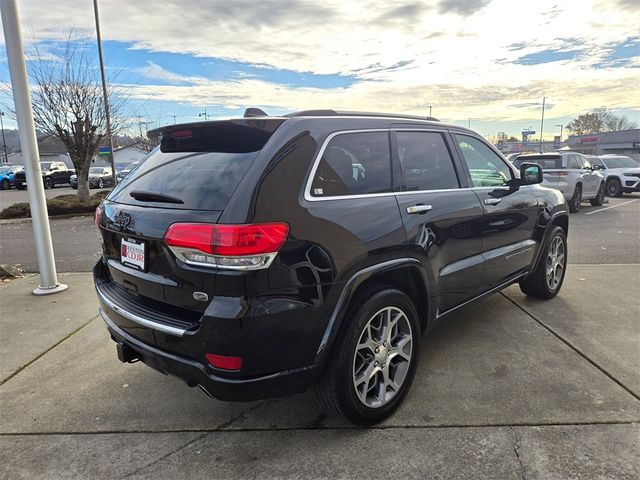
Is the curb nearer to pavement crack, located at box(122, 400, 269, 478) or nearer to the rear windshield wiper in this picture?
the rear windshield wiper

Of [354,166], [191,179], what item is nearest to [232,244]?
[191,179]

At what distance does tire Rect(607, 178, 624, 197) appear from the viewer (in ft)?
60.6

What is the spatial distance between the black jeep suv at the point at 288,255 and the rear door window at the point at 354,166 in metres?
0.01

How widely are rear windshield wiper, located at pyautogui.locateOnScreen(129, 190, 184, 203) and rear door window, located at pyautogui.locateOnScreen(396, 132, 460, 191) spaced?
4.80ft

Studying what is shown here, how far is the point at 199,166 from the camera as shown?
101 inches

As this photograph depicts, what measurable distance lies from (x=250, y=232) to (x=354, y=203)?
0.73 metres

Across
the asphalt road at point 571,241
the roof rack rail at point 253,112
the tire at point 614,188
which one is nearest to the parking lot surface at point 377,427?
the roof rack rail at point 253,112

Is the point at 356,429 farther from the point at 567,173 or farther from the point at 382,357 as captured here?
the point at 567,173

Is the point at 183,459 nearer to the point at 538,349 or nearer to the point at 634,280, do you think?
the point at 538,349

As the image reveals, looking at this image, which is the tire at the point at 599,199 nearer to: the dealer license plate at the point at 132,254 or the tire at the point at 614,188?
the tire at the point at 614,188

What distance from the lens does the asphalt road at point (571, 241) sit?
7.32 metres

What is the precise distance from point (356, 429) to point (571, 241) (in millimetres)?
7596

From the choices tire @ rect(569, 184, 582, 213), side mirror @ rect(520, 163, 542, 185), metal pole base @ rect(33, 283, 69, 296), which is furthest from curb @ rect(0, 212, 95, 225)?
tire @ rect(569, 184, 582, 213)

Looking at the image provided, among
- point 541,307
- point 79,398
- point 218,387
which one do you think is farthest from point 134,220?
point 541,307
